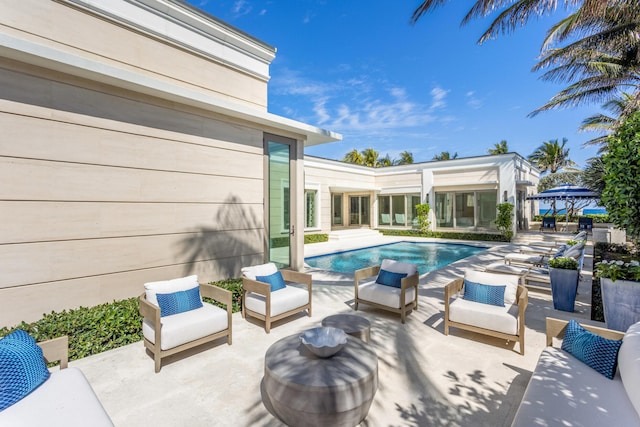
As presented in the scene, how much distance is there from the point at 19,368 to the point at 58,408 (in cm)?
52

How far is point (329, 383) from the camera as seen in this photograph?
8.22 feet

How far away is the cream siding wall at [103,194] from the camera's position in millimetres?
4035

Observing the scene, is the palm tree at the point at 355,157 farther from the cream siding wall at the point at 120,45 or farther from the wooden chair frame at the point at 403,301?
the wooden chair frame at the point at 403,301

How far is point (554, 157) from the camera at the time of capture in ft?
105

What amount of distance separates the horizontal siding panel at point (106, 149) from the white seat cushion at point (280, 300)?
2.76 m

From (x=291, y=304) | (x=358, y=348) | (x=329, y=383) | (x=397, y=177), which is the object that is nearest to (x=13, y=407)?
(x=329, y=383)

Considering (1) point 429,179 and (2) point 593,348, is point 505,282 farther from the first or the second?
(1) point 429,179

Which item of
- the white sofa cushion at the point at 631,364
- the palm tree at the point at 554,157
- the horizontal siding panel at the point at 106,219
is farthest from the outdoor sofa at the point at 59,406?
the palm tree at the point at 554,157

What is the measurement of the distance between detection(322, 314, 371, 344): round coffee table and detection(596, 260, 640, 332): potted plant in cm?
345

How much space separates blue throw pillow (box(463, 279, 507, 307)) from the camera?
451 centimetres

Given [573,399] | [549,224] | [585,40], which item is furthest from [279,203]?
[549,224]

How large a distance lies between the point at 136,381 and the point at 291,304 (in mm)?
2360

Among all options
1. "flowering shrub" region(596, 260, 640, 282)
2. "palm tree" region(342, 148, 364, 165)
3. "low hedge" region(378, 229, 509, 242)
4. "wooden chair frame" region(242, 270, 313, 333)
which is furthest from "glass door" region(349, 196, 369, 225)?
"flowering shrub" region(596, 260, 640, 282)

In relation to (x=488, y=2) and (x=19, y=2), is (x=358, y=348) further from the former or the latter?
(x=488, y=2)
